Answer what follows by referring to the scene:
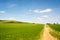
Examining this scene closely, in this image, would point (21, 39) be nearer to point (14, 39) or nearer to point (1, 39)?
point (14, 39)

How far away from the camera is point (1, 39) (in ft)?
26.7

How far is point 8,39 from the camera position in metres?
8.22

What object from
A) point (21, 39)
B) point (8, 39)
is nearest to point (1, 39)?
point (8, 39)

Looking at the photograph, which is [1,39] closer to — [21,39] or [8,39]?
[8,39]

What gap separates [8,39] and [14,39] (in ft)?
1.20

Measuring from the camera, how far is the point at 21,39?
329 inches

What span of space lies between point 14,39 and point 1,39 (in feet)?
2.56

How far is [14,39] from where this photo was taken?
8.21 meters

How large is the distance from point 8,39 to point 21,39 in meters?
0.80

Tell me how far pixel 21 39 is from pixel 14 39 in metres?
0.45

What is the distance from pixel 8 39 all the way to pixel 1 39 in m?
0.42

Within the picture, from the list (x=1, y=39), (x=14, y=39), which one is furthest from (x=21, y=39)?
(x=1, y=39)
